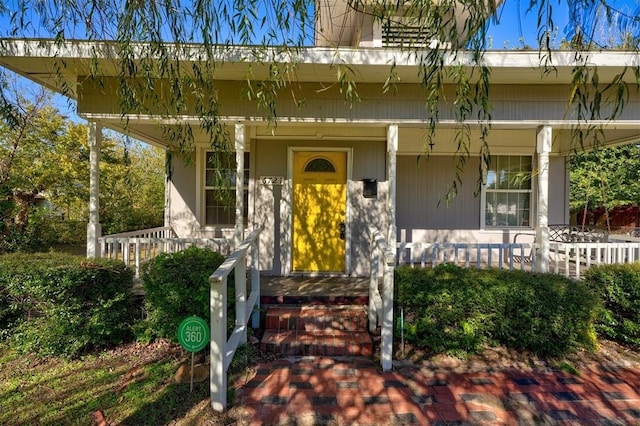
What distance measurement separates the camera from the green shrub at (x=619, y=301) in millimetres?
3594

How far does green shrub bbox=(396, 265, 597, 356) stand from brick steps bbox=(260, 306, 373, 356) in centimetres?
57

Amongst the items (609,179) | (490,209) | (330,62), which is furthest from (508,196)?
(609,179)

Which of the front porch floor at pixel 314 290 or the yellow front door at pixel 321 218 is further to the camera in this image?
the yellow front door at pixel 321 218

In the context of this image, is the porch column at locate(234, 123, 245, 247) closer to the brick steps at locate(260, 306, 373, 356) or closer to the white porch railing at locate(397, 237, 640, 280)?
the brick steps at locate(260, 306, 373, 356)

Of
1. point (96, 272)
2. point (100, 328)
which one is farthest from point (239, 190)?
point (100, 328)

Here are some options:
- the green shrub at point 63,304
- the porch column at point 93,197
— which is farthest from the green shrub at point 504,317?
the porch column at point 93,197

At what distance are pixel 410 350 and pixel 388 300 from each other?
0.73 meters

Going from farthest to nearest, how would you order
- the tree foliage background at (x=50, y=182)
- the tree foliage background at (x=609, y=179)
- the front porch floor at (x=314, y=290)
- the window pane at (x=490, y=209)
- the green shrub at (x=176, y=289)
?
the tree foliage background at (x=609, y=179) < the tree foliage background at (x=50, y=182) < the window pane at (x=490, y=209) < the front porch floor at (x=314, y=290) < the green shrub at (x=176, y=289)

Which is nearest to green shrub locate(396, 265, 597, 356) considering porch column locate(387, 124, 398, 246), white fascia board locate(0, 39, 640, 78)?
porch column locate(387, 124, 398, 246)

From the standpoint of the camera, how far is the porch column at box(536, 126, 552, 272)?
443 centimetres

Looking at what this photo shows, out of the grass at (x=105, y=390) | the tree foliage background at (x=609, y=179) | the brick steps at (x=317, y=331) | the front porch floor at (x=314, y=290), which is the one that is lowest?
the grass at (x=105, y=390)

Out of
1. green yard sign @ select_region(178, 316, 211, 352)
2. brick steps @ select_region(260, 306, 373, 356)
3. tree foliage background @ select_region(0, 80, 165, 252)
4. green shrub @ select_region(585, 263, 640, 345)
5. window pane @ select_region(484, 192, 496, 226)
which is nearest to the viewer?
green yard sign @ select_region(178, 316, 211, 352)

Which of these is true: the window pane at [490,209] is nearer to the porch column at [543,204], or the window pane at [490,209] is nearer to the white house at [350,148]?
the white house at [350,148]

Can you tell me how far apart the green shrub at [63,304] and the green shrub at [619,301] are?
539 centimetres
